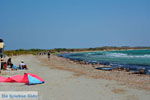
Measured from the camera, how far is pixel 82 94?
985 cm

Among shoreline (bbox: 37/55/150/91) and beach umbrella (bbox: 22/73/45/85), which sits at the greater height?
beach umbrella (bbox: 22/73/45/85)

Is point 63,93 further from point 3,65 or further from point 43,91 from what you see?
point 3,65

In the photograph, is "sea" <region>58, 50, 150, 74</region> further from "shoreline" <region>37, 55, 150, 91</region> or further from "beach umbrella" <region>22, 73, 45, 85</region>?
"beach umbrella" <region>22, 73, 45, 85</region>

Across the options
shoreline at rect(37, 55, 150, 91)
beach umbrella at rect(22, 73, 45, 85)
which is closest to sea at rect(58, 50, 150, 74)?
shoreline at rect(37, 55, 150, 91)

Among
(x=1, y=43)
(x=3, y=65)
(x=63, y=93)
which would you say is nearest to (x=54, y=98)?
(x=63, y=93)

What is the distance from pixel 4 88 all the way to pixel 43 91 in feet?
6.52

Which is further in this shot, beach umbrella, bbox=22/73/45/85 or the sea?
the sea

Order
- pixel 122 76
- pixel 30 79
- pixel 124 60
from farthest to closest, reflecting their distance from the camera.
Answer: pixel 124 60 < pixel 122 76 < pixel 30 79

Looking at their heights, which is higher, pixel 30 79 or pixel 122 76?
pixel 30 79

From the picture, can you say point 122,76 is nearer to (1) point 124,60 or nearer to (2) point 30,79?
(2) point 30,79

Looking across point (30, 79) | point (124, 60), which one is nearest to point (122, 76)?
point (30, 79)

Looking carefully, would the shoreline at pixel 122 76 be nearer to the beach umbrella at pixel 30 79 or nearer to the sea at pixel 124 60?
the sea at pixel 124 60

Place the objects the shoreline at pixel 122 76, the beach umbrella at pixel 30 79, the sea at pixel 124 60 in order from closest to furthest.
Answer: the beach umbrella at pixel 30 79
the shoreline at pixel 122 76
the sea at pixel 124 60

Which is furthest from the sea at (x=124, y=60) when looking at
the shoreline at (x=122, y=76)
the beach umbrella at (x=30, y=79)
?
the beach umbrella at (x=30, y=79)
